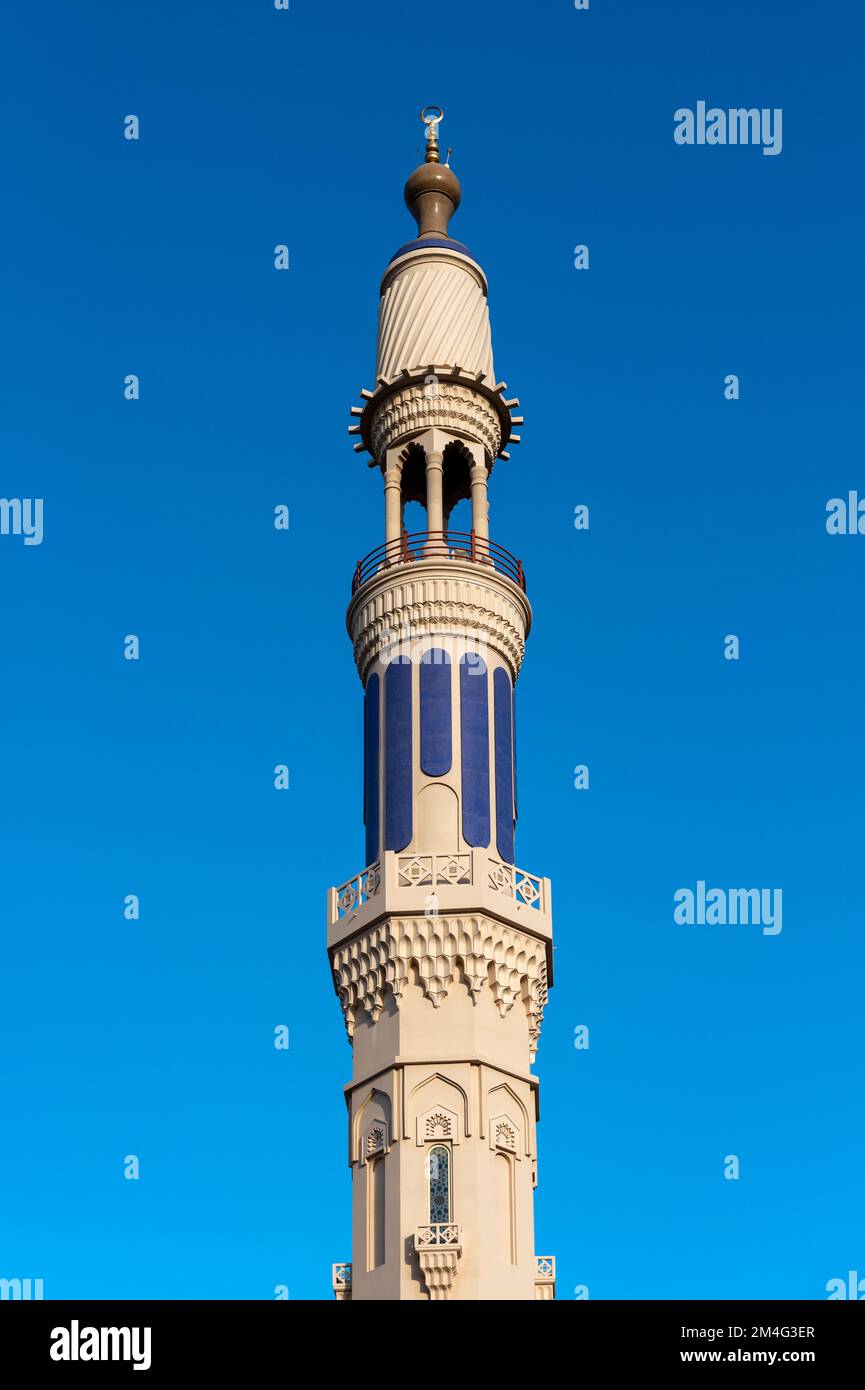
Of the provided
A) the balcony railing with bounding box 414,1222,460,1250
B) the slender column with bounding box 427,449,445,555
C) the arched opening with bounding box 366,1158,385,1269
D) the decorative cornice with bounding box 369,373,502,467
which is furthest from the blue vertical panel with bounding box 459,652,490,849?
the balcony railing with bounding box 414,1222,460,1250

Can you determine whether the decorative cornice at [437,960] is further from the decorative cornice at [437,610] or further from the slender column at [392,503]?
the slender column at [392,503]

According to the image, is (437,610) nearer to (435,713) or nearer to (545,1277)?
(435,713)

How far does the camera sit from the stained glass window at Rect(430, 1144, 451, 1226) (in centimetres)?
4397

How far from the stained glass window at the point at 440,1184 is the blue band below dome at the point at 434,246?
2555cm

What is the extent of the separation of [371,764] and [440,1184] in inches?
420

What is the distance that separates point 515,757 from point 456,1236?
12.7 metres

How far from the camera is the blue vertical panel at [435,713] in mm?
48688

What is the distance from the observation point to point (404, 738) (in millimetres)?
49125

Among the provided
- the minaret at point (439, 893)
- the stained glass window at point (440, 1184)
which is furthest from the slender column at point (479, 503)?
the stained glass window at point (440, 1184)

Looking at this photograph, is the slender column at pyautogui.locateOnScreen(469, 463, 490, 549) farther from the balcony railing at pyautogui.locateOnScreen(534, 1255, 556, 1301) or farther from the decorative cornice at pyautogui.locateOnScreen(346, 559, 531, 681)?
the balcony railing at pyautogui.locateOnScreen(534, 1255, 556, 1301)

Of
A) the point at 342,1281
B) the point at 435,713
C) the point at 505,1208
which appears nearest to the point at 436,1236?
the point at 505,1208

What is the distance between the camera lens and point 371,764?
5000 centimetres
